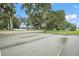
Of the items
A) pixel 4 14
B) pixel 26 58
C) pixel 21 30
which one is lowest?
pixel 26 58

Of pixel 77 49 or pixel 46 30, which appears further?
pixel 46 30

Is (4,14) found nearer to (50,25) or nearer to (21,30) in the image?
(21,30)

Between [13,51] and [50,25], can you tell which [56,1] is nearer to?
[50,25]

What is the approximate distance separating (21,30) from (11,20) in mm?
168

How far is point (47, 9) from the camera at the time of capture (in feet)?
8.86

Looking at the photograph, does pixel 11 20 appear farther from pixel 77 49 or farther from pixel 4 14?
pixel 77 49

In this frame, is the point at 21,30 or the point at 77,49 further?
the point at 21,30

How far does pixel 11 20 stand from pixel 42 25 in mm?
368

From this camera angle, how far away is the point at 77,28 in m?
2.64

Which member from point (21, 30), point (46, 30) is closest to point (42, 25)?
point (46, 30)

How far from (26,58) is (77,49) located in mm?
574

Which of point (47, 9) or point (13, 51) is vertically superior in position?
point (47, 9)

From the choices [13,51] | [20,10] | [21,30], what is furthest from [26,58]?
[20,10]

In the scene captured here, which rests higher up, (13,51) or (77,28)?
(77,28)
